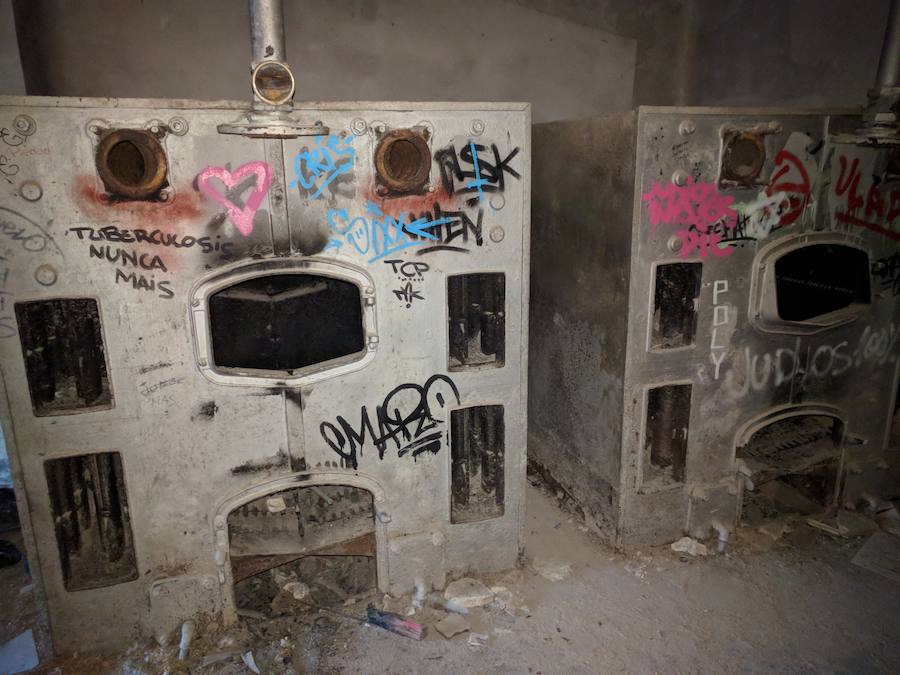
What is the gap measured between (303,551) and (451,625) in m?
0.93

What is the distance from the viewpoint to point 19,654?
10.6ft

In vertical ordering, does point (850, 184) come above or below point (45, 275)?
above

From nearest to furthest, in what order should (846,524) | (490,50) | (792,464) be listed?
(792,464)
(846,524)
(490,50)

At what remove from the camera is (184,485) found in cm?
309

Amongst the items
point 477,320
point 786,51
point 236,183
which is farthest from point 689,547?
point 786,51

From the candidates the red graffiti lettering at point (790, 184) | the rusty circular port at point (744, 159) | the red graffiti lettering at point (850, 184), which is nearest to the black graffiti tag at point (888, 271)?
the red graffiti lettering at point (850, 184)

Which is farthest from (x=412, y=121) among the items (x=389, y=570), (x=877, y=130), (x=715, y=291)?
(x=877, y=130)

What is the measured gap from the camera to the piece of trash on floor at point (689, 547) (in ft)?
13.0

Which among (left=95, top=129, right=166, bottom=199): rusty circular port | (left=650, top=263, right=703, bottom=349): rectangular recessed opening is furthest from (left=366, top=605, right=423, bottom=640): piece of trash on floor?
(left=95, top=129, right=166, bottom=199): rusty circular port

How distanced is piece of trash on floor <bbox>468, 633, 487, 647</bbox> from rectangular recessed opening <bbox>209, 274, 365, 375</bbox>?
→ 168 centimetres

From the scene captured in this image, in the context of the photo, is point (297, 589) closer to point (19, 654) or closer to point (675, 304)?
point (19, 654)

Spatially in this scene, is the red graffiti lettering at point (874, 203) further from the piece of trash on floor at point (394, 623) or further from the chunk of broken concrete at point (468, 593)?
the piece of trash on floor at point (394, 623)

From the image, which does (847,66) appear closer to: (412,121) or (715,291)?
(715,291)

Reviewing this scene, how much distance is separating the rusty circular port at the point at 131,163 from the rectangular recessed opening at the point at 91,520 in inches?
51.7
